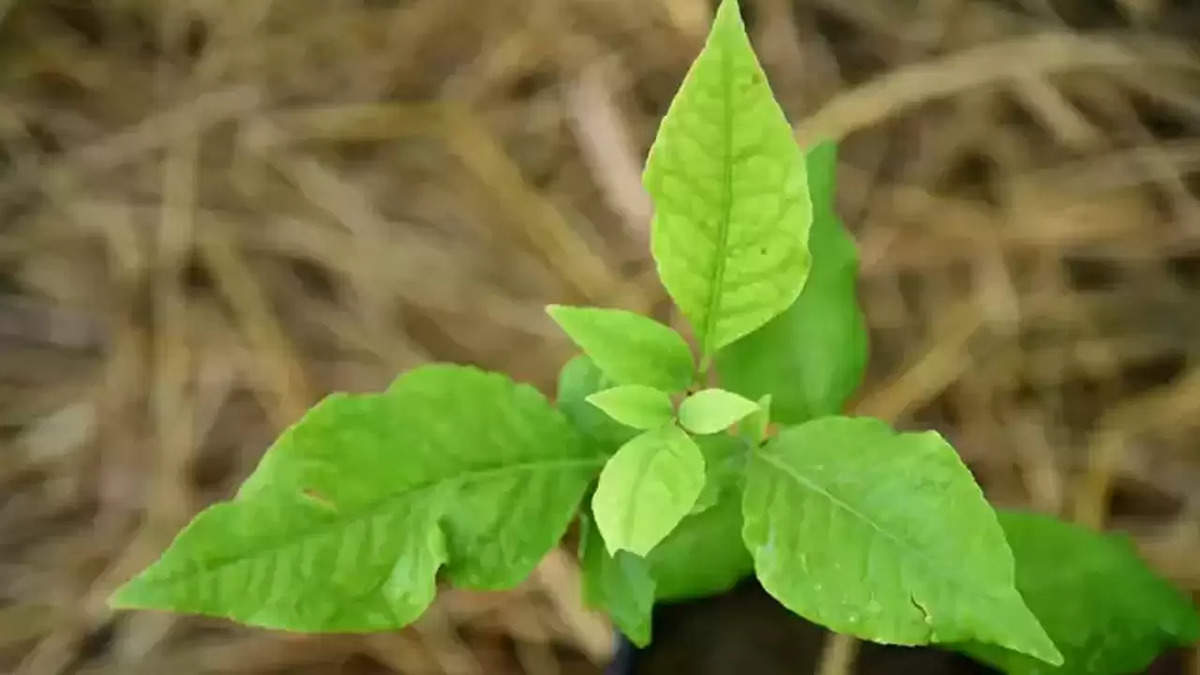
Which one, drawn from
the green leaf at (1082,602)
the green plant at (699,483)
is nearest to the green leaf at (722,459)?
the green plant at (699,483)

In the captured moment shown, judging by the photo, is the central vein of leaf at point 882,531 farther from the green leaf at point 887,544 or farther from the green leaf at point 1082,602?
the green leaf at point 1082,602

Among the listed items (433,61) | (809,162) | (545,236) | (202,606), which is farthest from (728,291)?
(433,61)

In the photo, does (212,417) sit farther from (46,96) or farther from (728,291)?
(728,291)

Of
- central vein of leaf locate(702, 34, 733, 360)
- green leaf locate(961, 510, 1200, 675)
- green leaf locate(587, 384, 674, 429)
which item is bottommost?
green leaf locate(961, 510, 1200, 675)

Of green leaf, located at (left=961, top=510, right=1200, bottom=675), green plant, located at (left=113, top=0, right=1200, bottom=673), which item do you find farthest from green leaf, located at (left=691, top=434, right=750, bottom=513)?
green leaf, located at (left=961, top=510, right=1200, bottom=675)

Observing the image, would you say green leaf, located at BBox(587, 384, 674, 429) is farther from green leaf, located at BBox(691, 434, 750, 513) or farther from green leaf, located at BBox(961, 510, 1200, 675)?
green leaf, located at BBox(961, 510, 1200, 675)
